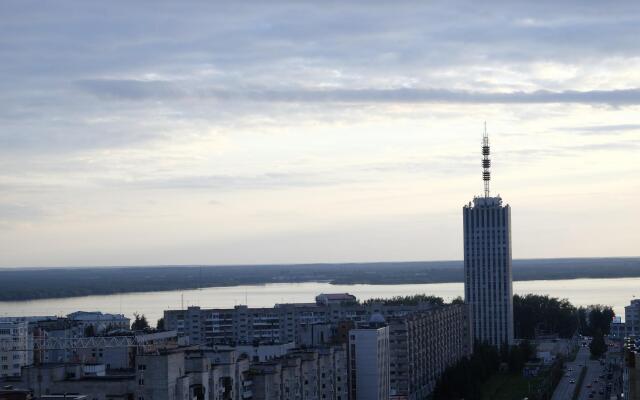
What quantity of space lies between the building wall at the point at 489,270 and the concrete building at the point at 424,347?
538 cm

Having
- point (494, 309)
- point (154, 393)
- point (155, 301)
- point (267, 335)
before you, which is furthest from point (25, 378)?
point (155, 301)

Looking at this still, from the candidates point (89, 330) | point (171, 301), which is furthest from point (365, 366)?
point (171, 301)

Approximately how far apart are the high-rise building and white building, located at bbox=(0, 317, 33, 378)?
2361 centimetres

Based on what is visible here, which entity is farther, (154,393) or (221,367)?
(221,367)

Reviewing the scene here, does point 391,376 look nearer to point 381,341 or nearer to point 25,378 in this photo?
point 381,341

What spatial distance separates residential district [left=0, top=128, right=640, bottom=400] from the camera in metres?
25.7

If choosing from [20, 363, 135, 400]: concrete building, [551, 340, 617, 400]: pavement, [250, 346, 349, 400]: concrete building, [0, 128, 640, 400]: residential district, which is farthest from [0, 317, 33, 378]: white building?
[551, 340, 617, 400]: pavement

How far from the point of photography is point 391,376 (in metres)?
41.6

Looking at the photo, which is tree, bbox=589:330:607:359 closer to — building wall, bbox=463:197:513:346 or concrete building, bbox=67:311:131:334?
building wall, bbox=463:197:513:346

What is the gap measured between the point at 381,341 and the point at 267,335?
15.9 meters

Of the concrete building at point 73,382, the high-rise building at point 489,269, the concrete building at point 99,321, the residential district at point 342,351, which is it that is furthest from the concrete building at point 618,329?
the concrete building at point 73,382

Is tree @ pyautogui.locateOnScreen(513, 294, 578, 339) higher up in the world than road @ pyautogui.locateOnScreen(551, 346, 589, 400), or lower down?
higher up

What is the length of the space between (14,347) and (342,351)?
12.7 metres

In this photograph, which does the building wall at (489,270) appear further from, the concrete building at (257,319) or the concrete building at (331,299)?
the concrete building at (257,319)
